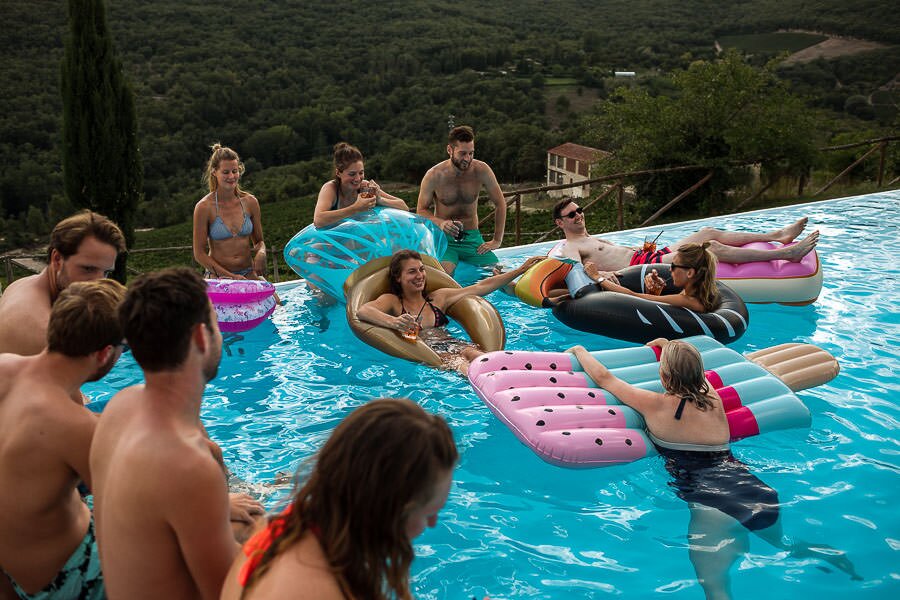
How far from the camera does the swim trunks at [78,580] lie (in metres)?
2.21

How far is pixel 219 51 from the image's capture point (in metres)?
42.1

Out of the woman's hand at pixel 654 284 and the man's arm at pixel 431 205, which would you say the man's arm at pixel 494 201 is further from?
the woman's hand at pixel 654 284

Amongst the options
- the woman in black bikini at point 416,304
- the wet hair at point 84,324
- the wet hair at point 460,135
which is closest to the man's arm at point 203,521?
Answer: the wet hair at point 84,324

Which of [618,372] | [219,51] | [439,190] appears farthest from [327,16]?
[618,372]

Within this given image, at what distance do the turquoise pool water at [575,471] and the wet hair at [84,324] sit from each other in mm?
1623

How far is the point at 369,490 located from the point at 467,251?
18.9ft

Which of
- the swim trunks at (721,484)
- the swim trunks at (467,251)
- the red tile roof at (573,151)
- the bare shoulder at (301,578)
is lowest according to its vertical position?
the red tile roof at (573,151)

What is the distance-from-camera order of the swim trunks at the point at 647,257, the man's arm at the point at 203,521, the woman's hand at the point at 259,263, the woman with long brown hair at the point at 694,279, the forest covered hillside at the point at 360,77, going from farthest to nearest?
the forest covered hillside at the point at 360,77
the swim trunks at the point at 647,257
the woman's hand at the point at 259,263
the woman with long brown hair at the point at 694,279
the man's arm at the point at 203,521

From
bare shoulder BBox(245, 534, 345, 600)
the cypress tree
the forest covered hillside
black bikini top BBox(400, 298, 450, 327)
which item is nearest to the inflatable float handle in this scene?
black bikini top BBox(400, 298, 450, 327)

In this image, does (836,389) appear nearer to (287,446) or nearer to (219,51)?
(287,446)

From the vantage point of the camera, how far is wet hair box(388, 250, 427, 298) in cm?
514

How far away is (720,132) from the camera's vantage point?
1382cm

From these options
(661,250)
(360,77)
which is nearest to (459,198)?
(661,250)

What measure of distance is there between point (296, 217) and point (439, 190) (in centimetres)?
2545
